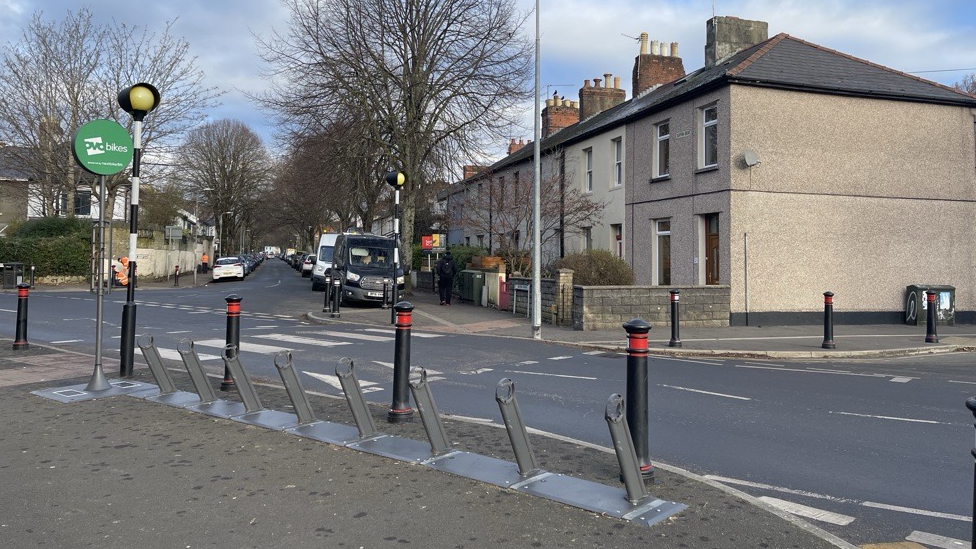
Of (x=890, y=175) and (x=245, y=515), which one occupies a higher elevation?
(x=890, y=175)

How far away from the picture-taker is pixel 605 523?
4262 mm

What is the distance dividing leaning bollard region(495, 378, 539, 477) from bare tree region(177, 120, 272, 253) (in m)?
61.5

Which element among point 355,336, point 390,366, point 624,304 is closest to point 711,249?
point 624,304

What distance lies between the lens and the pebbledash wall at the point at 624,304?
16.9 m

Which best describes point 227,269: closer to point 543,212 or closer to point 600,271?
point 543,212

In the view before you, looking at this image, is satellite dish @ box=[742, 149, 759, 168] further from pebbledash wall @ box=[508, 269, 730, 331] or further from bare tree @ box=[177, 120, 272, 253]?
bare tree @ box=[177, 120, 272, 253]

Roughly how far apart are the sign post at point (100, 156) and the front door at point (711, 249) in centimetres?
1488

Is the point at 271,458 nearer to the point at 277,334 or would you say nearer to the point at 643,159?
the point at 277,334

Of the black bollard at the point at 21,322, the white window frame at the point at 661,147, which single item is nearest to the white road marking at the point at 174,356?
the black bollard at the point at 21,322

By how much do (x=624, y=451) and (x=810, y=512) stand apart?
136 centimetres

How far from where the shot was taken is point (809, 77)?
19.2 metres

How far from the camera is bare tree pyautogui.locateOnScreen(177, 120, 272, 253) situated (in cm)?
6283

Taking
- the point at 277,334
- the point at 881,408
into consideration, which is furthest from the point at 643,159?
the point at 881,408

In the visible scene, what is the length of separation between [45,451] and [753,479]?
5.57 meters
